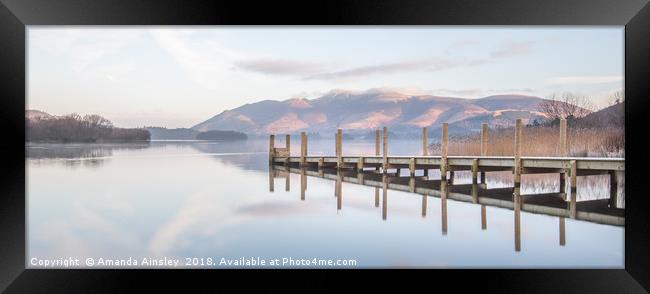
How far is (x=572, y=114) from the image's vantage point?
15039mm

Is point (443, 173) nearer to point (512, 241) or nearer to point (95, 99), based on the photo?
point (512, 241)

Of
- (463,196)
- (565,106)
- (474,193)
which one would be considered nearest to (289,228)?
(463,196)

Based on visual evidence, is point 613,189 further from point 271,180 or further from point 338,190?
point 271,180

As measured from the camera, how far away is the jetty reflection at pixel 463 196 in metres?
7.35

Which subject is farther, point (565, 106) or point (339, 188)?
point (565, 106)

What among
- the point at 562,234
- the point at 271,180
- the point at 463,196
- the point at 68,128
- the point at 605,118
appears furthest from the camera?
the point at 68,128

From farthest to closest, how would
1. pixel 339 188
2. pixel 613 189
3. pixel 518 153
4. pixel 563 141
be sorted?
pixel 339 188 < pixel 563 141 < pixel 518 153 < pixel 613 189

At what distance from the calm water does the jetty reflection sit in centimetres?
12

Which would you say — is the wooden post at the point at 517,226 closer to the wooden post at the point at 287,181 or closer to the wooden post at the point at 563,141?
the wooden post at the point at 563,141

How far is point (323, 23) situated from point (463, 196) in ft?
20.0

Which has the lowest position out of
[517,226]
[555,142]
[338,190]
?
[517,226]

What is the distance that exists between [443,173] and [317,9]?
22.7ft

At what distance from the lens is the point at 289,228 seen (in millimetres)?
7695

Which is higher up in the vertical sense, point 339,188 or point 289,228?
point 339,188
